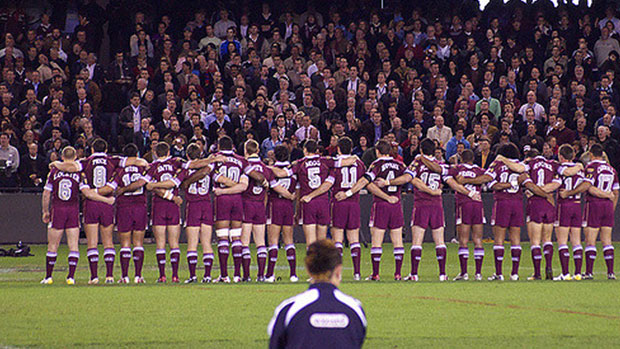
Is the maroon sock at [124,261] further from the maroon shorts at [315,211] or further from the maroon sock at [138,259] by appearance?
the maroon shorts at [315,211]

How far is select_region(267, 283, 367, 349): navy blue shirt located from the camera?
4.76 m

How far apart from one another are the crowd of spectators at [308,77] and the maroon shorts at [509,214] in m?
5.17

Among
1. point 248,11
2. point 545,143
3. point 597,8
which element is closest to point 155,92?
point 248,11

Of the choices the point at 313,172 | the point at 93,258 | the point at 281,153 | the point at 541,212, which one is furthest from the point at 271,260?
the point at 541,212

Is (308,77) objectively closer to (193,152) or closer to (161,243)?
(193,152)

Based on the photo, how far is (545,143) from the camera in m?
21.1

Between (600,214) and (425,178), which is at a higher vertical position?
(425,178)

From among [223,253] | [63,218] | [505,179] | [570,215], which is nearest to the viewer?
[63,218]

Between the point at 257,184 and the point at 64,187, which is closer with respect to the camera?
the point at 64,187

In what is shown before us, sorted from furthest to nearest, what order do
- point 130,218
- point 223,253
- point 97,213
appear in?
point 223,253 → point 130,218 → point 97,213

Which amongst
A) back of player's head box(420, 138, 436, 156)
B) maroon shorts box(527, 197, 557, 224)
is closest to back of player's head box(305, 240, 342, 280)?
back of player's head box(420, 138, 436, 156)

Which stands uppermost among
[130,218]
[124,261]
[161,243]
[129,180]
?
[129,180]

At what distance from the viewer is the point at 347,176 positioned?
48.5 ft

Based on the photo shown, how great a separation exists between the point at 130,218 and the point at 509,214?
5879mm
